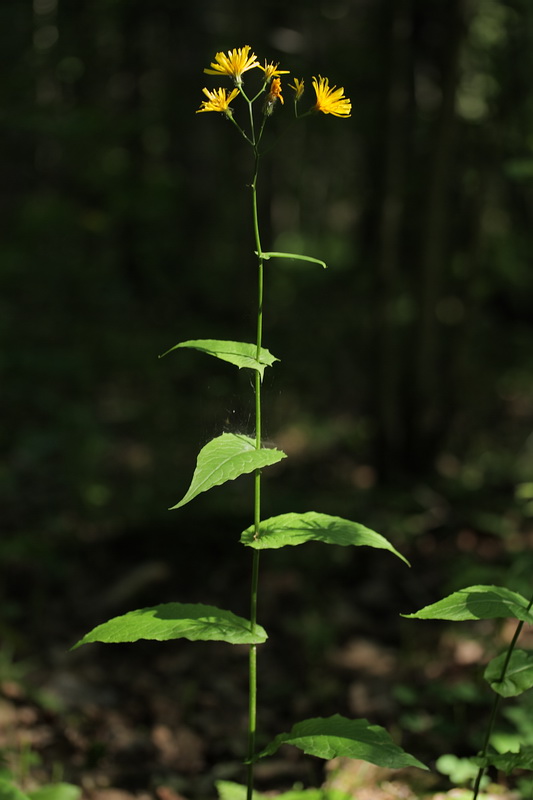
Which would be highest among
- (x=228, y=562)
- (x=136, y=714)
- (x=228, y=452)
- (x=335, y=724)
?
(x=228, y=452)

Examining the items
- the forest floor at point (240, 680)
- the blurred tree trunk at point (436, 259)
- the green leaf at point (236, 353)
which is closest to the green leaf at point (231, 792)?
the forest floor at point (240, 680)

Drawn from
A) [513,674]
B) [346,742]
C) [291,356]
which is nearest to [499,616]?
[513,674]

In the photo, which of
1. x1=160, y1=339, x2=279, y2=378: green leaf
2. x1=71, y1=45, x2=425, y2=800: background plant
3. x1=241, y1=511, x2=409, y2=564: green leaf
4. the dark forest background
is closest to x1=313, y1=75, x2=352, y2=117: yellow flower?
x1=71, y1=45, x2=425, y2=800: background plant

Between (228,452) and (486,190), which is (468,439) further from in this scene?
(228,452)

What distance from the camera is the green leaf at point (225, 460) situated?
4.43 feet

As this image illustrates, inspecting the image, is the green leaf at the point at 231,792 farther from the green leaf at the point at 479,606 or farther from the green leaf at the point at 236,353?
the green leaf at the point at 236,353

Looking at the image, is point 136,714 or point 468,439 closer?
point 136,714

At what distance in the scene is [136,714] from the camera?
9.72ft

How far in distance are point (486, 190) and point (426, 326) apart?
994 millimetres

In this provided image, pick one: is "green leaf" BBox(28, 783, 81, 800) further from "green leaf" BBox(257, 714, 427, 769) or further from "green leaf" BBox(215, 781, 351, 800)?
"green leaf" BBox(257, 714, 427, 769)

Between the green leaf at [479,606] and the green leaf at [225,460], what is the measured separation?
0.42 metres

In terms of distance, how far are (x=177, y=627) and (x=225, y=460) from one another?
0.38m

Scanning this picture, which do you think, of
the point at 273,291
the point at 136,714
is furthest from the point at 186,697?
the point at 273,291

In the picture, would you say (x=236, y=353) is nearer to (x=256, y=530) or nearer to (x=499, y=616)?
(x=256, y=530)
